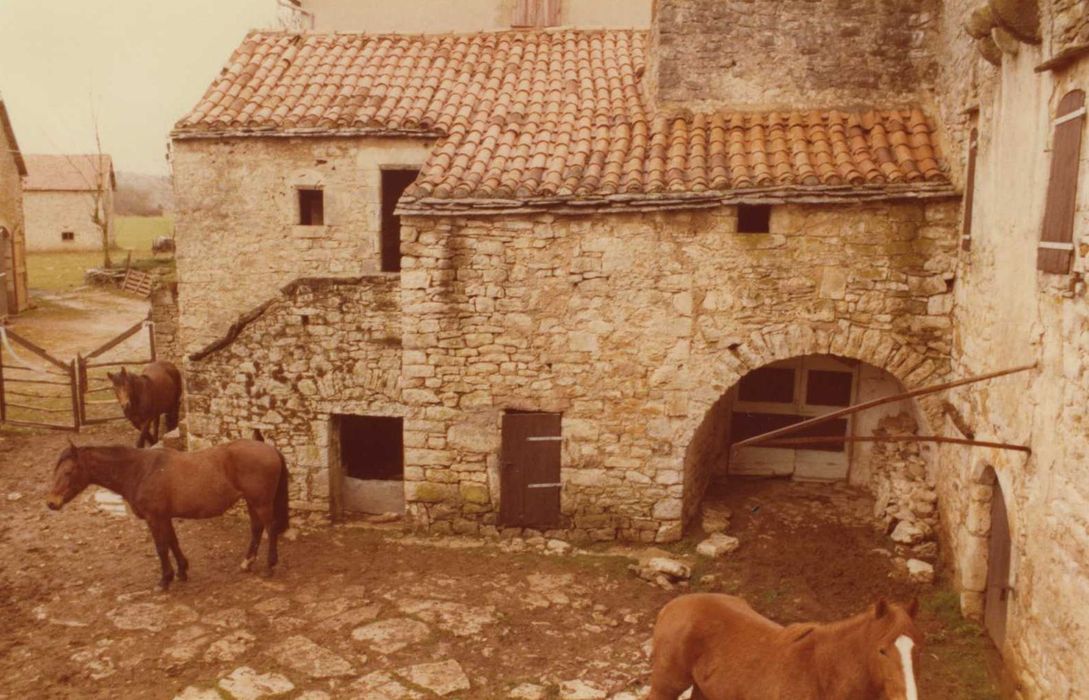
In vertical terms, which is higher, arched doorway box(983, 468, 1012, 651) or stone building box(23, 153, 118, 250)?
stone building box(23, 153, 118, 250)

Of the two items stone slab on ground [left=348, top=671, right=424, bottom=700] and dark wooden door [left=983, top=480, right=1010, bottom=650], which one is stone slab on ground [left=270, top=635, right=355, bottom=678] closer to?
stone slab on ground [left=348, top=671, right=424, bottom=700]

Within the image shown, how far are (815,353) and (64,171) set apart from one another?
144 ft

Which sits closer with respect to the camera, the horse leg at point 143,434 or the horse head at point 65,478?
the horse head at point 65,478

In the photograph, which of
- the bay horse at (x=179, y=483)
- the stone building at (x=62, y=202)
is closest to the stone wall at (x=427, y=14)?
the bay horse at (x=179, y=483)

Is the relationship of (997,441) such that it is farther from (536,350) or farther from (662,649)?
(536,350)

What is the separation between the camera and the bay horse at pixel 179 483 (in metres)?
8.45

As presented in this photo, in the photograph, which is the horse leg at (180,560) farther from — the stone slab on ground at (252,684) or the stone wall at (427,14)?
the stone wall at (427,14)

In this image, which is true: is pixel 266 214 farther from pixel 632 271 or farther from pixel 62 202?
Result: pixel 62 202

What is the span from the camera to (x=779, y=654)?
15.8 feet

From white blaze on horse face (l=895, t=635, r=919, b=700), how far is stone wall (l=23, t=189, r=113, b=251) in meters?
45.2

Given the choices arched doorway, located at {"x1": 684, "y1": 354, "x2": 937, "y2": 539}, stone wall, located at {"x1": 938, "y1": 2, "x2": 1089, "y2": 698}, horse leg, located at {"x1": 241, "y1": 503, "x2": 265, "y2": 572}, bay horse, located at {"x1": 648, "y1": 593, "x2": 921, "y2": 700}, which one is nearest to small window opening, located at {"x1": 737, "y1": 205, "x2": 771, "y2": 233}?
stone wall, located at {"x1": 938, "y1": 2, "x2": 1089, "y2": 698}

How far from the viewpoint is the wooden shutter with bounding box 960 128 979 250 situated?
7.92 m

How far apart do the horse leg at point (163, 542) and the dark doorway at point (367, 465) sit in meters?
2.36

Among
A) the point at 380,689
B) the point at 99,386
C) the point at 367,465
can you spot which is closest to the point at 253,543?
the point at 380,689
